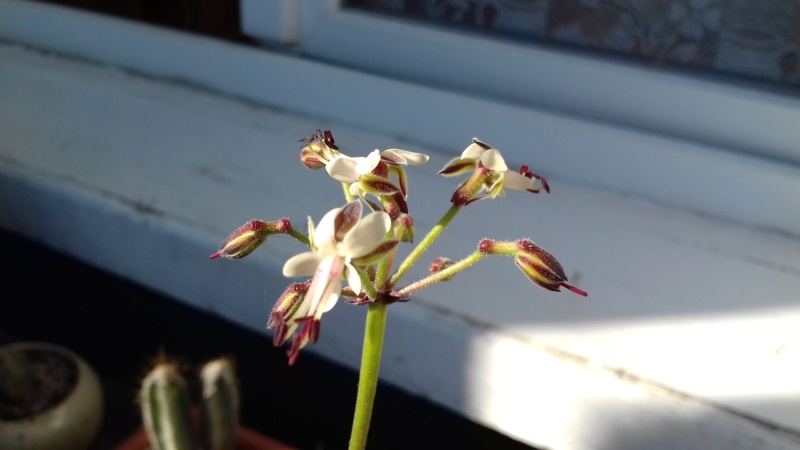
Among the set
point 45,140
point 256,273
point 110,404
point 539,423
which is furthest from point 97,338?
point 539,423

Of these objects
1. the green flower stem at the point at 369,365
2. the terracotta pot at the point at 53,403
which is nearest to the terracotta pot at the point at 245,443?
the terracotta pot at the point at 53,403

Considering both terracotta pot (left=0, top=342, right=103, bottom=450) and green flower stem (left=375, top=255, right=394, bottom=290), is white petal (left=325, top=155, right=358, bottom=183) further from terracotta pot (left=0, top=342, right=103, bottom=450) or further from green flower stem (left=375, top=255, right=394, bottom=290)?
terracotta pot (left=0, top=342, right=103, bottom=450)

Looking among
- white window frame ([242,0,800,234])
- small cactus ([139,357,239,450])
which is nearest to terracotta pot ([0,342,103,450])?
small cactus ([139,357,239,450])

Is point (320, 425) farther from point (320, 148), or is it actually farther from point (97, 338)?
point (320, 148)

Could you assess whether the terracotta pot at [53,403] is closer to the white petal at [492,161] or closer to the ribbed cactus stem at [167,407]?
the ribbed cactus stem at [167,407]

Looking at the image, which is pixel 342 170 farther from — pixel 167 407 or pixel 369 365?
pixel 167 407
